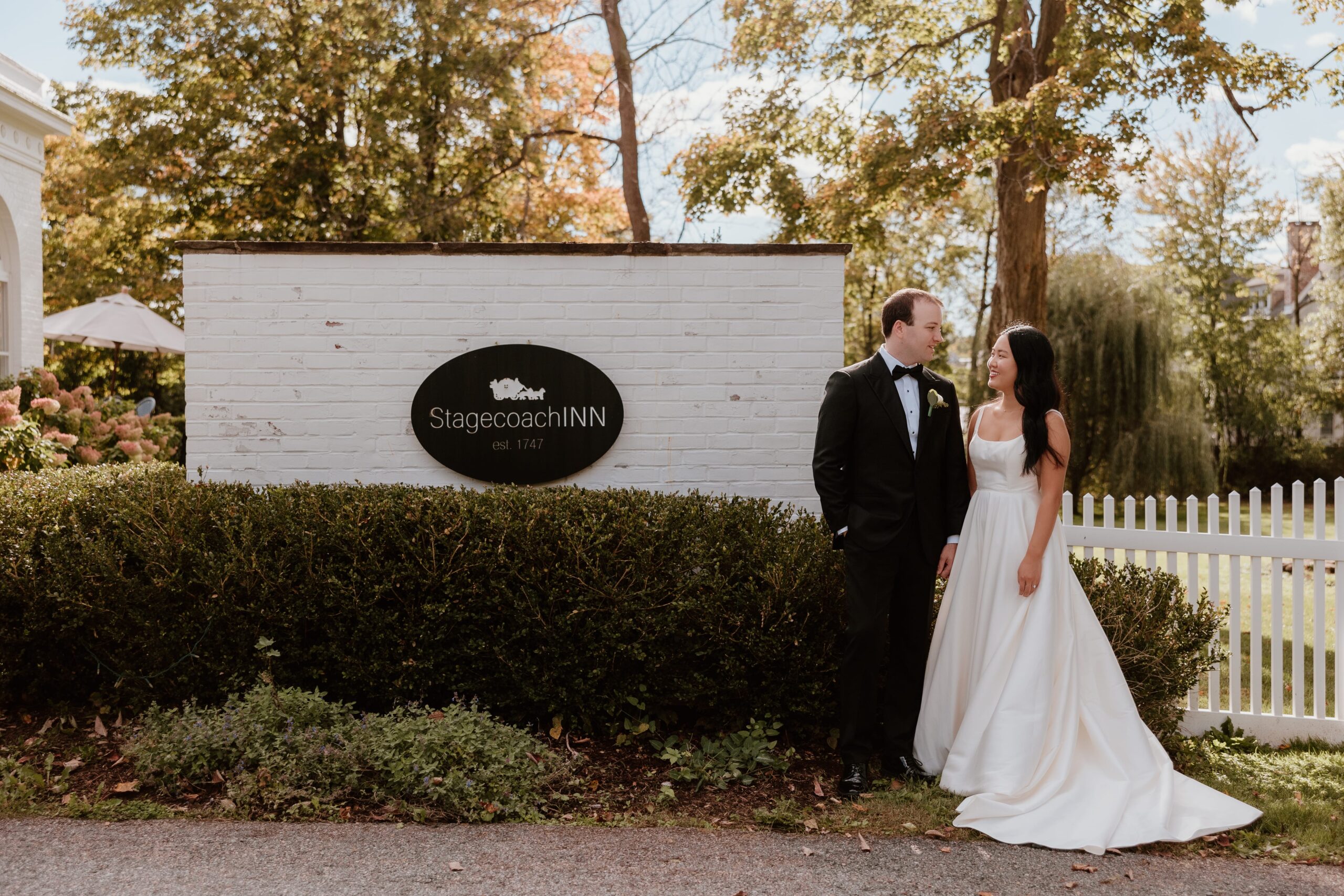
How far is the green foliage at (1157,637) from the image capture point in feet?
15.1

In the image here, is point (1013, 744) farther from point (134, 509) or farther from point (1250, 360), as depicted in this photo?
point (1250, 360)

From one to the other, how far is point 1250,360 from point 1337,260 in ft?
11.4

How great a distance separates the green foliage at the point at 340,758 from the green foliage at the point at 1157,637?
2.77m

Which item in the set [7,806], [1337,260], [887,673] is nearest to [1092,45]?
[887,673]

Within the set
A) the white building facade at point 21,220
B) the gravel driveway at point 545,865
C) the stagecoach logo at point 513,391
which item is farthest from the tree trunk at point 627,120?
the gravel driveway at point 545,865

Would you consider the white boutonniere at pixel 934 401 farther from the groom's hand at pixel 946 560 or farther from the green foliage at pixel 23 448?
the green foliage at pixel 23 448

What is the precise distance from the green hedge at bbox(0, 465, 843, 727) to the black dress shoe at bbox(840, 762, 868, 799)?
37 cm

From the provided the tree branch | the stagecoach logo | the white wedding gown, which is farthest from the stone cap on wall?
the tree branch

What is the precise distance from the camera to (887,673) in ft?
14.4

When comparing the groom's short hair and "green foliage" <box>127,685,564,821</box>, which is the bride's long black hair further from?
"green foliage" <box>127,685,564,821</box>

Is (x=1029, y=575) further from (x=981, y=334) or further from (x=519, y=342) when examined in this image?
(x=981, y=334)

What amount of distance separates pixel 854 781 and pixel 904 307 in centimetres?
206

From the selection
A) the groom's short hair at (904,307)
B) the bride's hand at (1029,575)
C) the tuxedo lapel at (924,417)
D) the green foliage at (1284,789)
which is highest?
the groom's short hair at (904,307)

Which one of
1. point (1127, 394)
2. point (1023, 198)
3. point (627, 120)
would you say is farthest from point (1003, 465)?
point (1127, 394)
